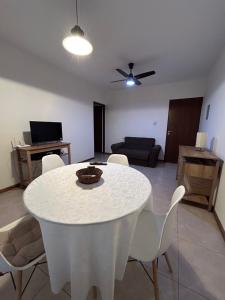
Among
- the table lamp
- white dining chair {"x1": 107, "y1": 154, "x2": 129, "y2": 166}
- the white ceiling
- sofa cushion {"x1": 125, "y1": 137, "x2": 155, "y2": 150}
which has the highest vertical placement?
the white ceiling

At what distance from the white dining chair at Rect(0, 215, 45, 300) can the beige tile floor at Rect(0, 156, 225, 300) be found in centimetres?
15

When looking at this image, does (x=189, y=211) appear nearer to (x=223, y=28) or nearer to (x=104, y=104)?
(x=223, y=28)

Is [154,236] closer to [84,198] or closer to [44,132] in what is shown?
[84,198]

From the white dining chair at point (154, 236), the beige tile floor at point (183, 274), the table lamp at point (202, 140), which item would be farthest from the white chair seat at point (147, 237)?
the table lamp at point (202, 140)

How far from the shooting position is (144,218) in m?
1.22

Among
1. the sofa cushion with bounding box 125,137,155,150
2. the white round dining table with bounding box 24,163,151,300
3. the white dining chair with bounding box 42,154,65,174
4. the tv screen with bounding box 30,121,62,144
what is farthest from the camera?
the sofa cushion with bounding box 125,137,155,150

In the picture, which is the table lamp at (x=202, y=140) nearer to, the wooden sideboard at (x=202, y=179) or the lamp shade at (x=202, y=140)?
the lamp shade at (x=202, y=140)

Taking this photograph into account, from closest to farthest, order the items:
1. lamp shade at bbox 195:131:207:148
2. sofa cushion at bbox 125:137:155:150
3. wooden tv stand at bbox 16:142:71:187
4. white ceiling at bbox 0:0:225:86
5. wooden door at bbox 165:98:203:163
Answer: white ceiling at bbox 0:0:225:86
wooden tv stand at bbox 16:142:71:187
lamp shade at bbox 195:131:207:148
wooden door at bbox 165:98:203:163
sofa cushion at bbox 125:137:155:150

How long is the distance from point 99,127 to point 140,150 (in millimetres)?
2284

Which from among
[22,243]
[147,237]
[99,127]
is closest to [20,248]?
[22,243]

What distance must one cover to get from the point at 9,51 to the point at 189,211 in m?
4.09

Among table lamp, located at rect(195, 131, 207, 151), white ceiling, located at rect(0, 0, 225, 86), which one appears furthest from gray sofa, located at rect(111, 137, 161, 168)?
white ceiling, located at rect(0, 0, 225, 86)

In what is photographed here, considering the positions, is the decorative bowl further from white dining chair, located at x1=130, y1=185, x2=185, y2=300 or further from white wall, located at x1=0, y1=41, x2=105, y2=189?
white wall, located at x1=0, y1=41, x2=105, y2=189

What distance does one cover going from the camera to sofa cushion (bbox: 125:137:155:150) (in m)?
4.82
